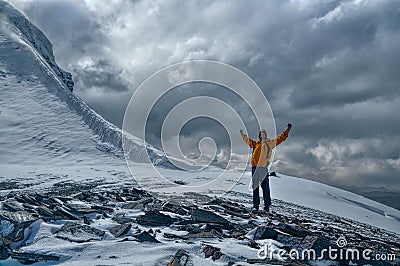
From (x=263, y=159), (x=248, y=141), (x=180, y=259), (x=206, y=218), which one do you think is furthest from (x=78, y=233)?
(x=248, y=141)

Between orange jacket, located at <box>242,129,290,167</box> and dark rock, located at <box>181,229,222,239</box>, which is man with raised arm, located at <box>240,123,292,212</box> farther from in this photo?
dark rock, located at <box>181,229,222,239</box>

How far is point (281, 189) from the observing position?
78.9ft

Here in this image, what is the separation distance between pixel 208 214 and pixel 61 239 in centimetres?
351

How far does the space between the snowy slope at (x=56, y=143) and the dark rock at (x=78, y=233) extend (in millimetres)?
15309

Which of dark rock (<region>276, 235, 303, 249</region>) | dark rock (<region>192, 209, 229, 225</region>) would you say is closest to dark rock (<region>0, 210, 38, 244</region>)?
dark rock (<region>192, 209, 229, 225</region>)

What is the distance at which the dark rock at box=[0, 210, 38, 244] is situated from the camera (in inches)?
243

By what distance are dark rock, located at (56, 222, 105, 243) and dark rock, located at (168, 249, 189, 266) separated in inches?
71.5

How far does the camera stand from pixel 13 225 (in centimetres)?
649

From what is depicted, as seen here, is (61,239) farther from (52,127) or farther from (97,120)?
(97,120)

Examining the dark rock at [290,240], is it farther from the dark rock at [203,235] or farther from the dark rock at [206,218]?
the dark rock at [206,218]

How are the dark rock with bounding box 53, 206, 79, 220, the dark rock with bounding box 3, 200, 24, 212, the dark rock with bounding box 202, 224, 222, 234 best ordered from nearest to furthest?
the dark rock with bounding box 202, 224, 222, 234 < the dark rock with bounding box 53, 206, 79, 220 < the dark rock with bounding box 3, 200, 24, 212

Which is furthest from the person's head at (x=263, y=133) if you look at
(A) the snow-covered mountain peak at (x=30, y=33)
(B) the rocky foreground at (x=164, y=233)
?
(A) the snow-covered mountain peak at (x=30, y=33)

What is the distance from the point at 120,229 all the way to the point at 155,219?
3.91 ft

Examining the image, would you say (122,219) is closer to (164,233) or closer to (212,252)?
(164,233)
